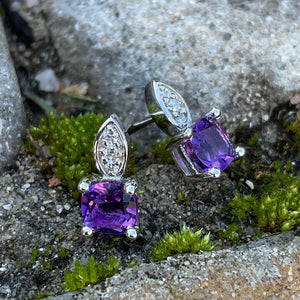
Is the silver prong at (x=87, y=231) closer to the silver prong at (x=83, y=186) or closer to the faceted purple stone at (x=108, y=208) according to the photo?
the faceted purple stone at (x=108, y=208)

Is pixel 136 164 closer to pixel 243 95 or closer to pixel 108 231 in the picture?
pixel 108 231

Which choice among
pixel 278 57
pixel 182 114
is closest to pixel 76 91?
pixel 182 114

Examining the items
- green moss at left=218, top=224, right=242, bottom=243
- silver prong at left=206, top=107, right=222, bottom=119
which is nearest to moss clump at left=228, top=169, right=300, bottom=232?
green moss at left=218, top=224, right=242, bottom=243

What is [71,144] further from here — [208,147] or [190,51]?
[190,51]

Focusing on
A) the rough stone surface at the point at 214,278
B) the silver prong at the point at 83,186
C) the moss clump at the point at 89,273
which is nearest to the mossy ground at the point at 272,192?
the rough stone surface at the point at 214,278

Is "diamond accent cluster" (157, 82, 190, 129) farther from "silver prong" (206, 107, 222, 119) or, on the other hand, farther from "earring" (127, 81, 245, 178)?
"silver prong" (206, 107, 222, 119)
